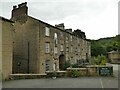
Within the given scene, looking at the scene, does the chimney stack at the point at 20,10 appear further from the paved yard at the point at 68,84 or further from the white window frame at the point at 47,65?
the paved yard at the point at 68,84

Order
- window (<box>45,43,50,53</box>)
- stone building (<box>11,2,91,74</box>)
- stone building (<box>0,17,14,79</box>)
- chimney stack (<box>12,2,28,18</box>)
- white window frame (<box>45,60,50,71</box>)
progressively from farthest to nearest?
window (<box>45,43,50,53</box>) → white window frame (<box>45,60,50,71</box>) → chimney stack (<box>12,2,28,18</box>) → stone building (<box>11,2,91,74</box>) → stone building (<box>0,17,14,79</box>)

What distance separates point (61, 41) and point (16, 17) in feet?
33.8

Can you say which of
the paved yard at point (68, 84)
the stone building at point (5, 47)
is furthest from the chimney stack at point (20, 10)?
the paved yard at point (68, 84)

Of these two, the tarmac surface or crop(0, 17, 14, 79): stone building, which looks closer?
the tarmac surface

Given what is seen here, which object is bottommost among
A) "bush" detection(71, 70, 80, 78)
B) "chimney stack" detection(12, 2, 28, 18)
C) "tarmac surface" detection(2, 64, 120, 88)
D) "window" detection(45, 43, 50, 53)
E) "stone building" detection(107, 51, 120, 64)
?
"tarmac surface" detection(2, 64, 120, 88)

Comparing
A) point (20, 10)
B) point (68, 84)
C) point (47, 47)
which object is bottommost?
point (68, 84)

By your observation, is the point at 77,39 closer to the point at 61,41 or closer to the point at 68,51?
the point at 68,51

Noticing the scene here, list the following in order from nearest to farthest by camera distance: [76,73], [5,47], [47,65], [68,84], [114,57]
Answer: [68,84], [76,73], [5,47], [47,65], [114,57]

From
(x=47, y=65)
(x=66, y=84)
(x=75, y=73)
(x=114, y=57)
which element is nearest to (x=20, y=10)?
(x=47, y=65)

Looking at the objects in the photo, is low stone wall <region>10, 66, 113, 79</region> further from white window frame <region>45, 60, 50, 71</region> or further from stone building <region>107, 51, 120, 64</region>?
stone building <region>107, 51, 120, 64</region>

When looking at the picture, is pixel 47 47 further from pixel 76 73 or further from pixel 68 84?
pixel 68 84

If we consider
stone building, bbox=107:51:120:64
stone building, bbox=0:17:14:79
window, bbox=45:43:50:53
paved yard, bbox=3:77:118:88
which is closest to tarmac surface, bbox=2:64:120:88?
paved yard, bbox=3:77:118:88

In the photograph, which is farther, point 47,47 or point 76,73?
point 47,47

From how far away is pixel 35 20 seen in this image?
30531mm
